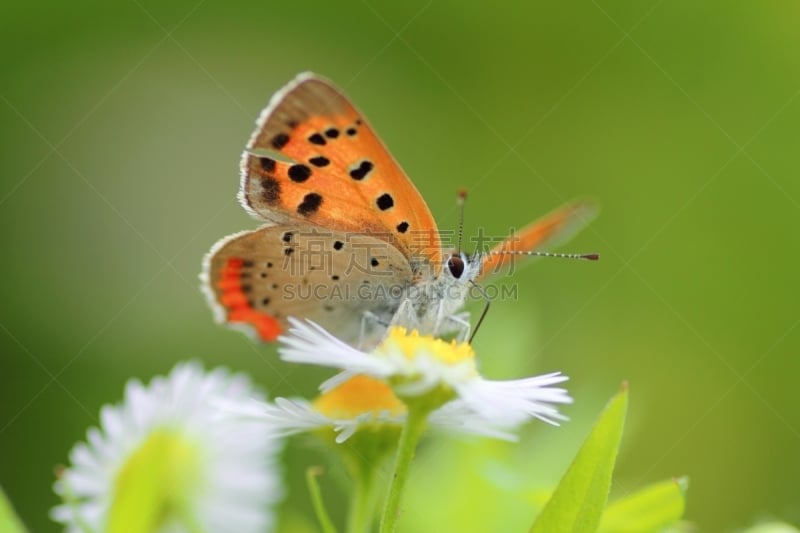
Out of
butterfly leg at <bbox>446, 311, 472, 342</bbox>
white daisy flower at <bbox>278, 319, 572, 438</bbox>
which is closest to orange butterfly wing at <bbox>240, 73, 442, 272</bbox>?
butterfly leg at <bbox>446, 311, 472, 342</bbox>

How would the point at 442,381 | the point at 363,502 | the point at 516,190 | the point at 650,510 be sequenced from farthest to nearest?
the point at 516,190
the point at 363,502
the point at 442,381
the point at 650,510

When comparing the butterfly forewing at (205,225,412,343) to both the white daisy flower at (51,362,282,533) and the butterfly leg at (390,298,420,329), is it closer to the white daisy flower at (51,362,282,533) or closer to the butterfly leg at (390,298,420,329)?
the butterfly leg at (390,298,420,329)

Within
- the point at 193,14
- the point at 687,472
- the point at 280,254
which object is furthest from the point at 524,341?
the point at 193,14

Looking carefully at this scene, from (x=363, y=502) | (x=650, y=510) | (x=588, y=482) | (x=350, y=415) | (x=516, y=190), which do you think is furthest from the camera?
(x=516, y=190)

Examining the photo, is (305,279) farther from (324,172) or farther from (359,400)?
(359,400)

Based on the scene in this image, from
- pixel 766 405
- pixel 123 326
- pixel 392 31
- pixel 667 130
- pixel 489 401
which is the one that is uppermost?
pixel 667 130

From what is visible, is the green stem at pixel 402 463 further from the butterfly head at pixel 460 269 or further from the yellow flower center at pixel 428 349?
the butterfly head at pixel 460 269

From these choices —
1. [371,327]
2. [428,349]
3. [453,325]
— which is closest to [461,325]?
[453,325]

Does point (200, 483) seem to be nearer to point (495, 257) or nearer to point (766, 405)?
point (495, 257)
